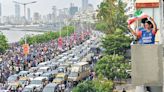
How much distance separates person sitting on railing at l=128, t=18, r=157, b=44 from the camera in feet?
34.0

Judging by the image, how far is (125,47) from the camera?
4212 centimetres

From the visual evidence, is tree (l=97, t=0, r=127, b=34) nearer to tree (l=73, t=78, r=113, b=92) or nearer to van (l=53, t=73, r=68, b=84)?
van (l=53, t=73, r=68, b=84)

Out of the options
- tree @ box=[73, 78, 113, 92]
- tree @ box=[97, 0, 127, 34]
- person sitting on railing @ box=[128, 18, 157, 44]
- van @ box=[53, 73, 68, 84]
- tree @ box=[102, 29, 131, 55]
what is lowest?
van @ box=[53, 73, 68, 84]

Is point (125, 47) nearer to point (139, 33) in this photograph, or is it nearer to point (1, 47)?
point (1, 47)

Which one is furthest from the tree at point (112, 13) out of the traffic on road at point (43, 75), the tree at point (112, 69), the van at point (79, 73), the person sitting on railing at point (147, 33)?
the person sitting on railing at point (147, 33)

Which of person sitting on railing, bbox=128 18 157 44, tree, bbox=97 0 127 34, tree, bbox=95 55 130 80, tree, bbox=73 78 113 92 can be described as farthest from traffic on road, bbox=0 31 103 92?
person sitting on railing, bbox=128 18 157 44

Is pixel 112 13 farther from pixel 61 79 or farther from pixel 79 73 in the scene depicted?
pixel 61 79

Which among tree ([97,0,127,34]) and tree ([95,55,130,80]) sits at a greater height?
tree ([97,0,127,34])

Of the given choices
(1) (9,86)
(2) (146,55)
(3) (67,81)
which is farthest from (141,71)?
(3) (67,81)

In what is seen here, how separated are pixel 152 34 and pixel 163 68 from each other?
77 centimetres

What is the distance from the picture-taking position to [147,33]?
412 inches

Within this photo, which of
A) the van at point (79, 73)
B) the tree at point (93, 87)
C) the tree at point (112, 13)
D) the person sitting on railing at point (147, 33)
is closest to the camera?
the person sitting on railing at point (147, 33)

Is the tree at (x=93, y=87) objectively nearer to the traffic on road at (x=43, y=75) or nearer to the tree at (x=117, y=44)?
the traffic on road at (x=43, y=75)

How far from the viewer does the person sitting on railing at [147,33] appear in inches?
408
